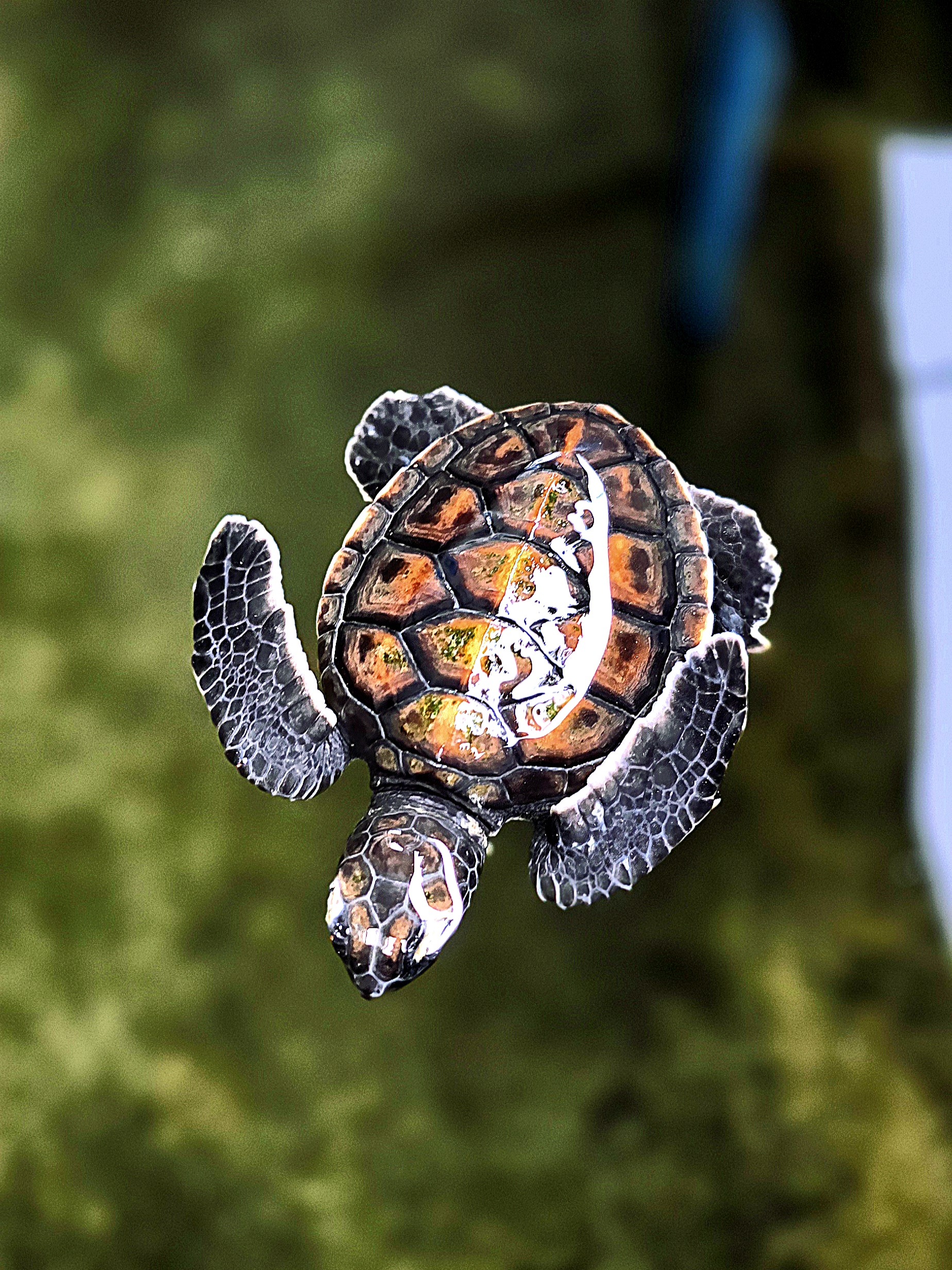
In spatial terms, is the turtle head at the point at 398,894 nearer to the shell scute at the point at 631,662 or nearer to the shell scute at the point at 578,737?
the shell scute at the point at 578,737

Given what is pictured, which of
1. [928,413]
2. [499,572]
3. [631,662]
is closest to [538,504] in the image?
[499,572]

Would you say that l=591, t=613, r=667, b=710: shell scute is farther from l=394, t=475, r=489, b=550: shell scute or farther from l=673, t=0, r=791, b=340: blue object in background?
l=673, t=0, r=791, b=340: blue object in background

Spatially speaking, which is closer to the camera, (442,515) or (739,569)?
(442,515)

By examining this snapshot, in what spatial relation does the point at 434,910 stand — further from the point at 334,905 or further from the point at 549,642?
the point at 549,642

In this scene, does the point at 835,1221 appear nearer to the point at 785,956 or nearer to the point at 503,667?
the point at 785,956

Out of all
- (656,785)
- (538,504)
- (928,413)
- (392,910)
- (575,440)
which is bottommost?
(392,910)

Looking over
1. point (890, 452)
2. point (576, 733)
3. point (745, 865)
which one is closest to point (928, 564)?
point (890, 452)

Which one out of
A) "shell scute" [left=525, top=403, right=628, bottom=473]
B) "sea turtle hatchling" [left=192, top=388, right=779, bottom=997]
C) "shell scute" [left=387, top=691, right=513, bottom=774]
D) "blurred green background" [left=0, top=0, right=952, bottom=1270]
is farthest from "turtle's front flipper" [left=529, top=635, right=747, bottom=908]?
"blurred green background" [left=0, top=0, right=952, bottom=1270]

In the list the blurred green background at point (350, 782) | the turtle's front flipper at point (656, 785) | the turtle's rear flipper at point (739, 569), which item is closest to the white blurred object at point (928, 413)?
Answer: the blurred green background at point (350, 782)
